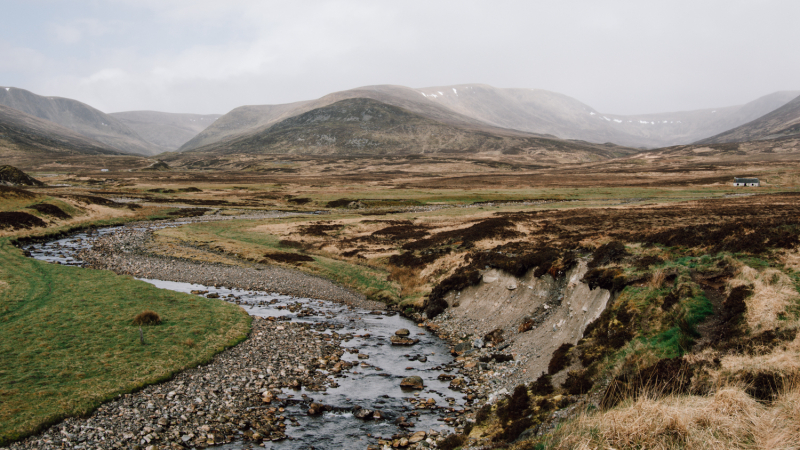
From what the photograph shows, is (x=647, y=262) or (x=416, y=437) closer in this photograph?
(x=416, y=437)

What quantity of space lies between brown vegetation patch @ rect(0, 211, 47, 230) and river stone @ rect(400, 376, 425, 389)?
6604 centimetres

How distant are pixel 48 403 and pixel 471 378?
18953 mm

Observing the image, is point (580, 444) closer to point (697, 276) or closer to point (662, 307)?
point (662, 307)

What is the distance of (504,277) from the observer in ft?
105

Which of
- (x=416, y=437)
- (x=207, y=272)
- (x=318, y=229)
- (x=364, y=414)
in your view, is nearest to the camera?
(x=416, y=437)

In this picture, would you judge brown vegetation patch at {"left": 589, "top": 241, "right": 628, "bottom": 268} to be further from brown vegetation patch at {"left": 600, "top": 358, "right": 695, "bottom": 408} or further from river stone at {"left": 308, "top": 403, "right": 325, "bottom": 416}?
river stone at {"left": 308, "top": 403, "right": 325, "bottom": 416}

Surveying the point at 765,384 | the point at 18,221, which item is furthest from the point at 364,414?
the point at 18,221

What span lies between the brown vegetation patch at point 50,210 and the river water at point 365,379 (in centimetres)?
4765

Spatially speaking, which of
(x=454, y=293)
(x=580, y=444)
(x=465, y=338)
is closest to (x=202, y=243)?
(x=454, y=293)

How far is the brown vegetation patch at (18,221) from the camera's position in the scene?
5738cm

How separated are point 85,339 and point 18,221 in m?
54.2

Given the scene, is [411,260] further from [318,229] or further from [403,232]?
[318,229]

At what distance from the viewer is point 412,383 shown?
68.7ft

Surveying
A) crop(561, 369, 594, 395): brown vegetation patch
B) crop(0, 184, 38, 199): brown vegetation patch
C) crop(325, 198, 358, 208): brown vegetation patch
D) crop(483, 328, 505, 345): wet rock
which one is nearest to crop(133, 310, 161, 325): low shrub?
crop(483, 328, 505, 345): wet rock
